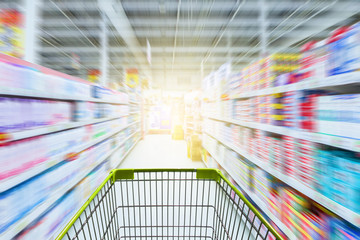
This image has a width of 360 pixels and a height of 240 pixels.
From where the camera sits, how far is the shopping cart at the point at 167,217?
2.07 ft

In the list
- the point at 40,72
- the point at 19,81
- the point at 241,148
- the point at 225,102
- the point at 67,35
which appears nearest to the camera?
the point at 19,81

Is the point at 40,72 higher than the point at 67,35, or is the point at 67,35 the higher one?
the point at 67,35

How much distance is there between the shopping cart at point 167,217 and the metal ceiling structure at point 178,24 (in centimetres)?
162

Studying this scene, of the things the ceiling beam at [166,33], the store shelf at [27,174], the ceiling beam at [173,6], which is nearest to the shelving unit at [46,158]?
the store shelf at [27,174]

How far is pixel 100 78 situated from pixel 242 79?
7.61ft

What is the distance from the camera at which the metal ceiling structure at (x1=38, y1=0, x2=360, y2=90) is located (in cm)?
195

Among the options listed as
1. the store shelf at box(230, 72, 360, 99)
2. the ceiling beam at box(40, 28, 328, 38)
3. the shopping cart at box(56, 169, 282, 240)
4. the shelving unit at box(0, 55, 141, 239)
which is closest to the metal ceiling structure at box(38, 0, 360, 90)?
the ceiling beam at box(40, 28, 328, 38)

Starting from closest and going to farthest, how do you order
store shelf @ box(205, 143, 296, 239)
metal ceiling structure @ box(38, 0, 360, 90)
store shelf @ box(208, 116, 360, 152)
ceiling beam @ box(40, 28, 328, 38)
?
store shelf @ box(208, 116, 360, 152) < store shelf @ box(205, 143, 296, 239) < metal ceiling structure @ box(38, 0, 360, 90) < ceiling beam @ box(40, 28, 328, 38)

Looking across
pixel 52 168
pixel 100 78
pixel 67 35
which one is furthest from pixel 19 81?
pixel 67 35

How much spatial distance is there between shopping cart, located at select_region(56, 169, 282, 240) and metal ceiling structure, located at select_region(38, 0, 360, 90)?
1.62 metres

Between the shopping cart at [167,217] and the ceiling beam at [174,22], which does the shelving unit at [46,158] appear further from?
the ceiling beam at [174,22]

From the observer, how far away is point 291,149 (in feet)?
3.10

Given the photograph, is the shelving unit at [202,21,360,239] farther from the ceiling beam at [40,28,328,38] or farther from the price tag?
the ceiling beam at [40,28,328,38]

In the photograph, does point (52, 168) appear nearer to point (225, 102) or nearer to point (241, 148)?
point (241, 148)
